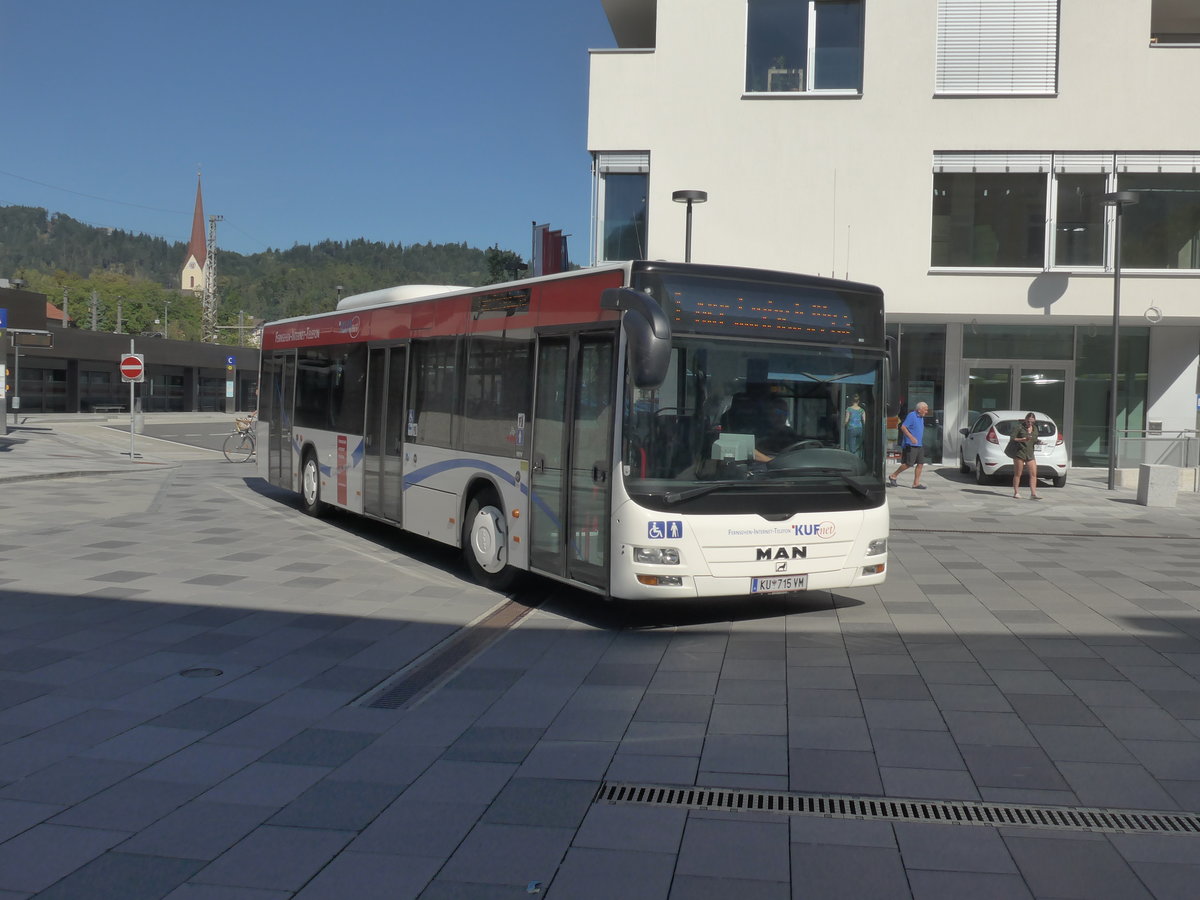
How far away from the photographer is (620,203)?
81.0ft

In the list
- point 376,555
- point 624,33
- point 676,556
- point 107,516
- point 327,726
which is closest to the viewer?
point 327,726

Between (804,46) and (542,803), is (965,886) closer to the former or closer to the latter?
(542,803)

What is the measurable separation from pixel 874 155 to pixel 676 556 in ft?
60.0

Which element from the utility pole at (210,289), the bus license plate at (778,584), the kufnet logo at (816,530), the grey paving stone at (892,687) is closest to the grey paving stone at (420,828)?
the grey paving stone at (892,687)

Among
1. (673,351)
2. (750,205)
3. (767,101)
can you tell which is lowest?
(673,351)

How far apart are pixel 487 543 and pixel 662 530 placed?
8.71 ft

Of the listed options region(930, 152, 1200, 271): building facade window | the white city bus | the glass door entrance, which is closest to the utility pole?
the glass door entrance

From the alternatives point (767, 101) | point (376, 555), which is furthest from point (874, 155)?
point (376, 555)

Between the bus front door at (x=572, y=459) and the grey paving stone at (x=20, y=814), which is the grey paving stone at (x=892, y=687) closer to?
the bus front door at (x=572, y=459)

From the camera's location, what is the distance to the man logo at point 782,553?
8.44 metres

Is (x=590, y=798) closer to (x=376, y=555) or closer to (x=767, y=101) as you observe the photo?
(x=376, y=555)

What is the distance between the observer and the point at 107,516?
15641 mm

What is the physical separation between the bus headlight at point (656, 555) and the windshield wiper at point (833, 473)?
951 mm

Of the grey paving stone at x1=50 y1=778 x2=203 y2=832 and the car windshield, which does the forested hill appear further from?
the grey paving stone at x1=50 y1=778 x2=203 y2=832
